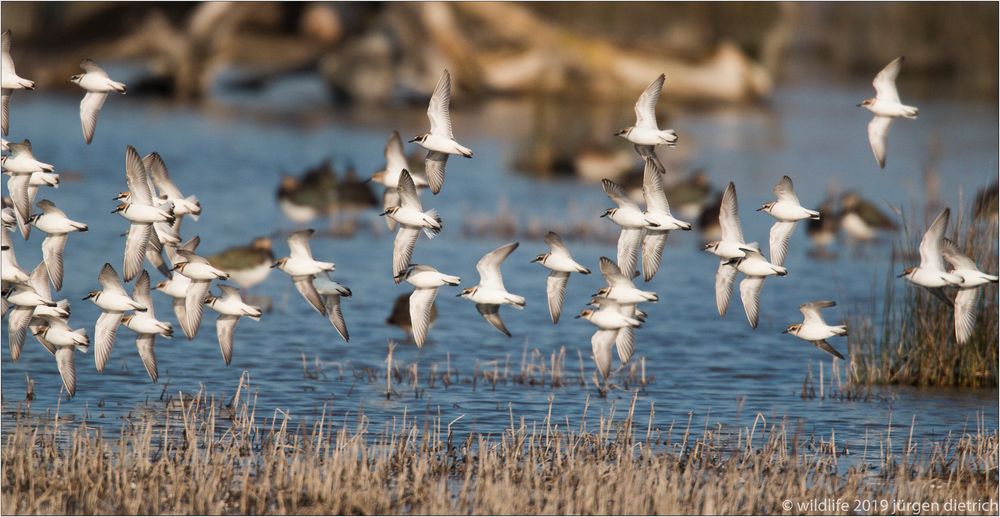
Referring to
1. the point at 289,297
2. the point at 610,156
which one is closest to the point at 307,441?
the point at 289,297

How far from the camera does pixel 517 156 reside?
31.4 meters

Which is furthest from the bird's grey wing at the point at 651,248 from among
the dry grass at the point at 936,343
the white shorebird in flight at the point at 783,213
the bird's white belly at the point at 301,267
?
the dry grass at the point at 936,343

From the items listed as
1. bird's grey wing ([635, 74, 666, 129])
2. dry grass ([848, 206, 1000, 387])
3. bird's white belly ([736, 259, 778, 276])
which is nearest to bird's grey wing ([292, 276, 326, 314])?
bird's grey wing ([635, 74, 666, 129])

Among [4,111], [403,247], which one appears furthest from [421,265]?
[4,111]

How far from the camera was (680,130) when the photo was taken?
38.0 m

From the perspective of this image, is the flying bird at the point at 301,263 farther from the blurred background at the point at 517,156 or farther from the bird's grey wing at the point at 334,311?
the blurred background at the point at 517,156

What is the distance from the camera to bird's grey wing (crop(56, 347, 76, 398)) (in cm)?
1118

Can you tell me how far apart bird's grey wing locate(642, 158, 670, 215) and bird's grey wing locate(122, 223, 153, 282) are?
11.7 feet

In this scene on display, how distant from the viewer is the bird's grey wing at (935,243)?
10.2 m

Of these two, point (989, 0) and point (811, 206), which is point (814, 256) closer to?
point (811, 206)

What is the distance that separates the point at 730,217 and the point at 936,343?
149 inches

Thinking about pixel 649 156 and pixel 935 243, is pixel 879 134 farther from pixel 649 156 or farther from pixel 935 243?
pixel 649 156

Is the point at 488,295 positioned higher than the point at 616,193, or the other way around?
the point at 616,193

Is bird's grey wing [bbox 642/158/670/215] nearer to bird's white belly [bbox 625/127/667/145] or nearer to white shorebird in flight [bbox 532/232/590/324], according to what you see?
bird's white belly [bbox 625/127/667/145]
